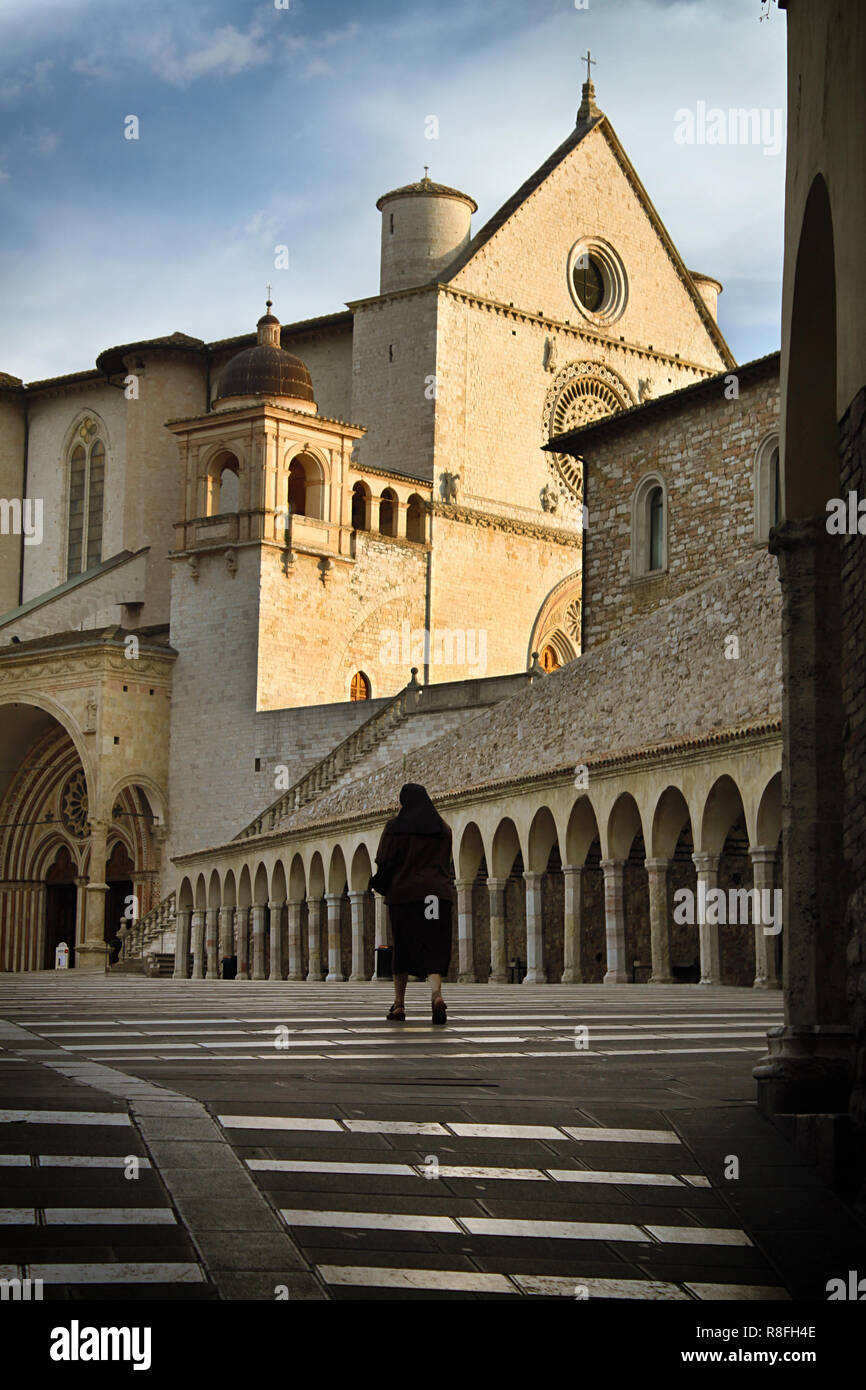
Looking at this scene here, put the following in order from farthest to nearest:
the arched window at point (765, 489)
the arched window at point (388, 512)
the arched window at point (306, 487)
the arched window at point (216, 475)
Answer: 1. the arched window at point (388, 512)
2. the arched window at point (216, 475)
3. the arched window at point (306, 487)
4. the arched window at point (765, 489)

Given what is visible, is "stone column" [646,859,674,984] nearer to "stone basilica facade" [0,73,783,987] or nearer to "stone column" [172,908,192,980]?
"stone basilica facade" [0,73,783,987]

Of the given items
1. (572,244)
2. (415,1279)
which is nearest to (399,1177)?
(415,1279)

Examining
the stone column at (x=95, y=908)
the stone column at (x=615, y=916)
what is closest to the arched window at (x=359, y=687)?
the stone column at (x=95, y=908)

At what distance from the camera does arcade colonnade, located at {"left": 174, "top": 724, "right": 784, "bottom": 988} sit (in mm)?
25000

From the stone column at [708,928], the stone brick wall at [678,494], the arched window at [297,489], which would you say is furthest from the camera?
the arched window at [297,489]

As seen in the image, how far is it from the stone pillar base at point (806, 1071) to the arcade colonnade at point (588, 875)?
14.7 meters

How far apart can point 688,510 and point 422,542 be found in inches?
627

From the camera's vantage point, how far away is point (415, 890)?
1284 cm

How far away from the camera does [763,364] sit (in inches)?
1478

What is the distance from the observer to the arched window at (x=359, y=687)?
179ft

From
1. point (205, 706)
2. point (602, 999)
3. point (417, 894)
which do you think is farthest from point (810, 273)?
point (205, 706)

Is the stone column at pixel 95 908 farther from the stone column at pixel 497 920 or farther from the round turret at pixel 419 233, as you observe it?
the stone column at pixel 497 920

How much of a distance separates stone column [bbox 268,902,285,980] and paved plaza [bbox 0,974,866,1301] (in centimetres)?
3177

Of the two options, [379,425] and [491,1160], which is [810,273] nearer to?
[491,1160]
